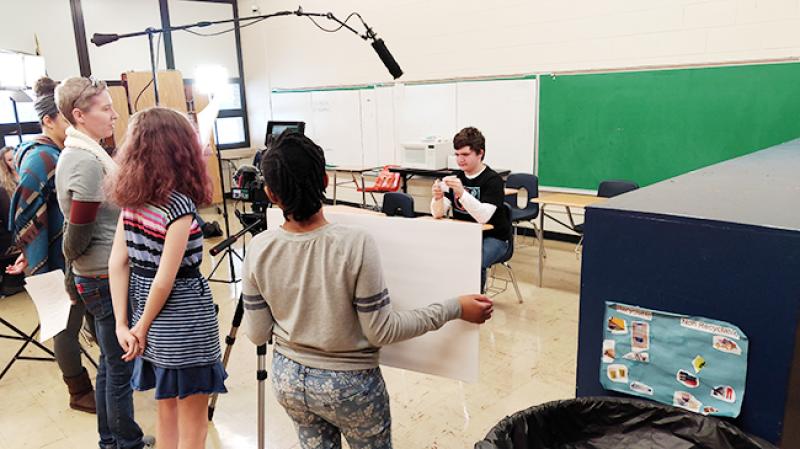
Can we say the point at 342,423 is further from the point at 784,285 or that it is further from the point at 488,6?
the point at 488,6

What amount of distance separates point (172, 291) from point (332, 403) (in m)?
0.66

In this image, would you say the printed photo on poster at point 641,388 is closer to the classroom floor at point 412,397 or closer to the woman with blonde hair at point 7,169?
the classroom floor at point 412,397

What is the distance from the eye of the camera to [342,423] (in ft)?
4.30

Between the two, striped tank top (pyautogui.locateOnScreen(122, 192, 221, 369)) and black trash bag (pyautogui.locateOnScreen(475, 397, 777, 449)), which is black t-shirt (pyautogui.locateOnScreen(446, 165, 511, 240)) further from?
black trash bag (pyautogui.locateOnScreen(475, 397, 777, 449))

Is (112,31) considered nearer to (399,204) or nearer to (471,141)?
(399,204)

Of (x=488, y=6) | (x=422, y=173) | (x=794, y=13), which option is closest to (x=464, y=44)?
(x=488, y=6)

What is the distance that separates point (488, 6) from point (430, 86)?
1.07 metres

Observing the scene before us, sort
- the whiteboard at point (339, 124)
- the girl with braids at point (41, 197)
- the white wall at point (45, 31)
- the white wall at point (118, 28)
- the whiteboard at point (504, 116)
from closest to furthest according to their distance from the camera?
the girl with braids at point (41, 197), the whiteboard at point (504, 116), the white wall at point (45, 31), the white wall at point (118, 28), the whiteboard at point (339, 124)

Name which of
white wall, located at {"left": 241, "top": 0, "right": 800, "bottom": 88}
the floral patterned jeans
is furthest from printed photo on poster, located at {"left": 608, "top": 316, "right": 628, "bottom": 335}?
white wall, located at {"left": 241, "top": 0, "right": 800, "bottom": 88}

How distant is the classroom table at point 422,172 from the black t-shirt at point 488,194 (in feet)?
7.05

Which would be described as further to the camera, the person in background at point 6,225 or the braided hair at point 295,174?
the person in background at point 6,225

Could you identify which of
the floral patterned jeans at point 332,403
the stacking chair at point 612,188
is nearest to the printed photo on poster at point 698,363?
the floral patterned jeans at point 332,403

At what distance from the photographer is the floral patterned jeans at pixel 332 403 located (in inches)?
49.8

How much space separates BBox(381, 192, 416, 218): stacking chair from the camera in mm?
3732
